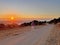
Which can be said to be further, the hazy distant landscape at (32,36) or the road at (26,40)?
the hazy distant landscape at (32,36)

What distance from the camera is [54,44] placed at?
14648mm

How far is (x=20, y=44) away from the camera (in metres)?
14.4

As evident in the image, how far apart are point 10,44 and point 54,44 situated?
11.3 ft

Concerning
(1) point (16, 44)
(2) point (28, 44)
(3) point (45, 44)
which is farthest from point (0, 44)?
(3) point (45, 44)

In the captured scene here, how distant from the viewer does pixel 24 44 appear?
47.3ft

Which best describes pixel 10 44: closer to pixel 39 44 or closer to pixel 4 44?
pixel 4 44

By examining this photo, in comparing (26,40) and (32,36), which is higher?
(26,40)

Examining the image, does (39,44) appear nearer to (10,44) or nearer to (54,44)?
(54,44)

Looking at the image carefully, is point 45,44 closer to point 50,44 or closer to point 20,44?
point 50,44

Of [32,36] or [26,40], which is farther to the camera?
[32,36]

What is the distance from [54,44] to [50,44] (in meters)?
0.32

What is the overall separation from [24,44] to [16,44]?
0.62 meters

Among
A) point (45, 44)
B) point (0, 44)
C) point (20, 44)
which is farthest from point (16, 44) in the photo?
point (45, 44)

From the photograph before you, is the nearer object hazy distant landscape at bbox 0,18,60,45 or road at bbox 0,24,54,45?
road at bbox 0,24,54,45
